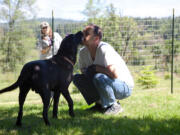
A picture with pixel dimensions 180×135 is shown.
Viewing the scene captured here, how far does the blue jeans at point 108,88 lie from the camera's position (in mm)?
4438

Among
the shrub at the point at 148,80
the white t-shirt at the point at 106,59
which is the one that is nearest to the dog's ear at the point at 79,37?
the white t-shirt at the point at 106,59

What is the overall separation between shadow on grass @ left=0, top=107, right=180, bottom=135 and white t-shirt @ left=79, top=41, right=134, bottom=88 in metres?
0.82

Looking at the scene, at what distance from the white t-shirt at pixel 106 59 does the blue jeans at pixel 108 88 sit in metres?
0.17

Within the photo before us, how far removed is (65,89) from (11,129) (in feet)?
3.38

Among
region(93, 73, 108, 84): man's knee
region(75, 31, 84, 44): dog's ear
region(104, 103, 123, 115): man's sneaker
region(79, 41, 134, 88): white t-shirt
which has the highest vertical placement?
region(75, 31, 84, 44): dog's ear

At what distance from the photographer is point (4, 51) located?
10.7 metres

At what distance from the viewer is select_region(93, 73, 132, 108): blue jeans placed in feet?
14.6

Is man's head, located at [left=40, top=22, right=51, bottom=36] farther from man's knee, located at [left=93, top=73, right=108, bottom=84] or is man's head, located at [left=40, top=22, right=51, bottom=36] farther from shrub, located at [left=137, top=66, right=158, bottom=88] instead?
shrub, located at [left=137, top=66, right=158, bottom=88]

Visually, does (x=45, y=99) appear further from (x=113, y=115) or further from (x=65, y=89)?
(x=113, y=115)

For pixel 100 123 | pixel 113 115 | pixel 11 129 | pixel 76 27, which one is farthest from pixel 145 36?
pixel 11 129

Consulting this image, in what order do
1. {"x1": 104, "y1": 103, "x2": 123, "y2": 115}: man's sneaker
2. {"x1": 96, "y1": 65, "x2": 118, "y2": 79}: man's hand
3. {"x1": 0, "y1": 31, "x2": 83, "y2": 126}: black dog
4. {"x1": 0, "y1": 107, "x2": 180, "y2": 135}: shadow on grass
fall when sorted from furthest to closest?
1. {"x1": 104, "y1": 103, "x2": 123, "y2": 115}: man's sneaker
2. {"x1": 96, "y1": 65, "x2": 118, "y2": 79}: man's hand
3. {"x1": 0, "y1": 31, "x2": 83, "y2": 126}: black dog
4. {"x1": 0, "y1": 107, "x2": 180, "y2": 135}: shadow on grass

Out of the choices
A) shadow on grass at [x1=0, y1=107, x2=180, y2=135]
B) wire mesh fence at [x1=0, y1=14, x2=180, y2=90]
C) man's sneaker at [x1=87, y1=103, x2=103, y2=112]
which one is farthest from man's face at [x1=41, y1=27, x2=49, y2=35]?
shadow on grass at [x1=0, y1=107, x2=180, y2=135]

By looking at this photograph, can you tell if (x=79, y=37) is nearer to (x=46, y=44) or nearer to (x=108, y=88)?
(x=108, y=88)

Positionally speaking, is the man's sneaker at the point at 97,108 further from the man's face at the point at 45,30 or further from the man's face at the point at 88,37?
the man's face at the point at 45,30
